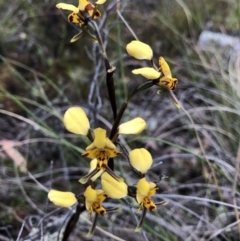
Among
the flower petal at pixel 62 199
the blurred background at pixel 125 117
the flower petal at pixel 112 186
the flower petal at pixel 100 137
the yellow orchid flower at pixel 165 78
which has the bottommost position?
the blurred background at pixel 125 117

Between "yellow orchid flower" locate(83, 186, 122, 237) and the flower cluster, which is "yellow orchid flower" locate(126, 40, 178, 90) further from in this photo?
"yellow orchid flower" locate(83, 186, 122, 237)

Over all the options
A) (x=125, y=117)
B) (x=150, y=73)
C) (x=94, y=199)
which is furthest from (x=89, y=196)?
(x=125, y=117)

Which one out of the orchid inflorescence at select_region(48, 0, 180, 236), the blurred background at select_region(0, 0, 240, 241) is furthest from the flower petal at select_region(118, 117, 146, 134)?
the blurred background at select_region(0, 0, 240, 241)

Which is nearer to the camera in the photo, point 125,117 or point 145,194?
point 145,194

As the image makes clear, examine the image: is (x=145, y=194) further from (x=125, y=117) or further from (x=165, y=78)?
(x=125, y=117)

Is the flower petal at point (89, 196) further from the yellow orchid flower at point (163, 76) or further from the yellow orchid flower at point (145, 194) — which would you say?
the yellow orchid flower at point (163, 76)

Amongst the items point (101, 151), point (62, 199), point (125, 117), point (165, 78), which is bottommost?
point (125, 117)

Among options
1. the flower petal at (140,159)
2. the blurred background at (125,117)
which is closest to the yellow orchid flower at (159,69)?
the flower petal at (140,159)

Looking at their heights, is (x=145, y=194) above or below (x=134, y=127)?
below
